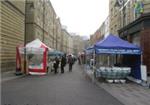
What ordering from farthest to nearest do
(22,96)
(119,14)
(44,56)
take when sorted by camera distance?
(119,14) → (44,56) → (22,96)

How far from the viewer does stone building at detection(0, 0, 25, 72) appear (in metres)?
27.5

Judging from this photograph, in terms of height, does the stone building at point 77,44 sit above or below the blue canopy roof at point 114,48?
above

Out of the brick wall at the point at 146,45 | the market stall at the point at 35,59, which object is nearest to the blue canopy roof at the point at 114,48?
the brick wall at the point at 146,45

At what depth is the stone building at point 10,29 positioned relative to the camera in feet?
90.2

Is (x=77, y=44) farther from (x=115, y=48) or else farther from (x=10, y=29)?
(x=115, y=48)

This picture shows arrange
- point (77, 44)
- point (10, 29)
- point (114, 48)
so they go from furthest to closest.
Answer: point (77, 44) < point (10, 29) < point (114, 48)

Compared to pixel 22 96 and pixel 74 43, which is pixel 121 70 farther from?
pixel 74 43

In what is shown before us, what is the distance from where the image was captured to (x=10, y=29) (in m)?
30.3

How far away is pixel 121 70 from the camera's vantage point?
1933cm

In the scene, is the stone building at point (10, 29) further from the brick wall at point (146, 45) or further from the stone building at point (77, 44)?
the stone building at point (77, 44)

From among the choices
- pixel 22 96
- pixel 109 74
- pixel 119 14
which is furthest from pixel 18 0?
pixel 22 96

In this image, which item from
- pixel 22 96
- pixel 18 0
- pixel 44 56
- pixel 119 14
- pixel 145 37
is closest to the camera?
pixel 22 96

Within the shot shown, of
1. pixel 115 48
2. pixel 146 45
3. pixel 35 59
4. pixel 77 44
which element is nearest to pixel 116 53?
pixel 115 48

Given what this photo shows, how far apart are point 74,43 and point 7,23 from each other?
121 metres
